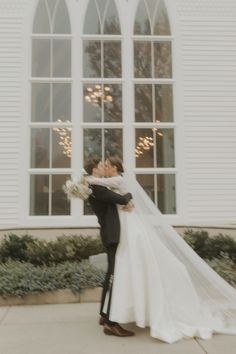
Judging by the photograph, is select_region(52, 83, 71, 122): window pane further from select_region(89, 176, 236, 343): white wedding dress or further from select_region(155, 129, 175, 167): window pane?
select_region(89, 176, 236, 343): white wedding dress

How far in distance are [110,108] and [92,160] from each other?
4117mm

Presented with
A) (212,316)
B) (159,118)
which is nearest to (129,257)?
(212,316)

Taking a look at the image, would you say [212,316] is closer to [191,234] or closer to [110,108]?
[191,234]

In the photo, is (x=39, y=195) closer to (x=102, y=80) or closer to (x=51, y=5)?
(x=102, y=80)

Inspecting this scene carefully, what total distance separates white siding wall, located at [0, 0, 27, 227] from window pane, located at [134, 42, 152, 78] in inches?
94.7

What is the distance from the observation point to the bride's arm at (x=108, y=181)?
4.70 m

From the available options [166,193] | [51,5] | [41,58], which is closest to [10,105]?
[41,58]

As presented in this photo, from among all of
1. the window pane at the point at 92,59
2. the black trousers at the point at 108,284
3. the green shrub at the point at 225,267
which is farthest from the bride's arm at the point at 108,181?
the window pane at the point at 92,59

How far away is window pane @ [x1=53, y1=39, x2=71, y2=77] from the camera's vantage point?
884 cm

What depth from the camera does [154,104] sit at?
8.91 meters

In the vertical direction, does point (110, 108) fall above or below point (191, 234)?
above

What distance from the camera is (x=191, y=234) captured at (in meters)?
7.63

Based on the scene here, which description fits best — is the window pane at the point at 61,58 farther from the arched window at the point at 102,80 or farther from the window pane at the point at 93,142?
the window pane at the point at 93,142

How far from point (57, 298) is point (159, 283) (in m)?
2.23
